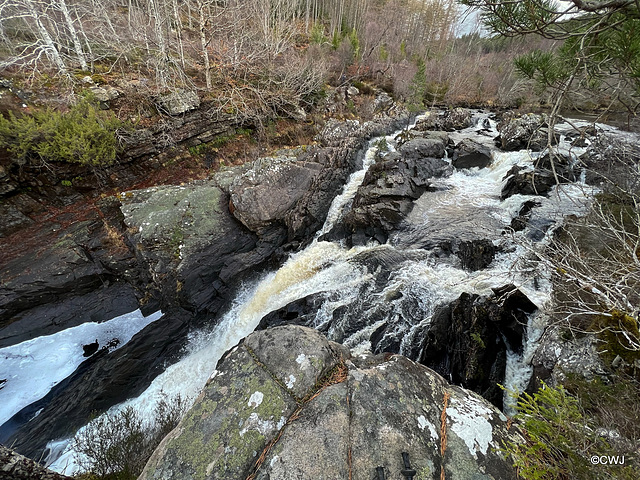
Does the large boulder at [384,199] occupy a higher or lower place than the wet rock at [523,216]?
lower

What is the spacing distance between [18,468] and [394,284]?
6.89 m

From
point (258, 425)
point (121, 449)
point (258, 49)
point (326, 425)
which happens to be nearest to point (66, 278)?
point (121, 449)

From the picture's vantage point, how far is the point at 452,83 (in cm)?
3325

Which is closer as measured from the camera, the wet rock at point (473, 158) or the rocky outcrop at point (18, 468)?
the rocky outcrop at point (18, 468)

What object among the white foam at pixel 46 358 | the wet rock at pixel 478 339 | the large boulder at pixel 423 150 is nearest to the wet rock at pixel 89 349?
the white foam at pixel 46 358

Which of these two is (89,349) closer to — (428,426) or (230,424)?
(230,424)

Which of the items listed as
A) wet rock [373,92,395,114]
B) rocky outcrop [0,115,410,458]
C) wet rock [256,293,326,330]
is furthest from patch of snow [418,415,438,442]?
wet rock [373,92,395,114]

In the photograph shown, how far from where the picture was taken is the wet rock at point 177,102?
11758 mm

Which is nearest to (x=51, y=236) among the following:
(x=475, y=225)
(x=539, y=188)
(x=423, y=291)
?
(x=423, y=291)

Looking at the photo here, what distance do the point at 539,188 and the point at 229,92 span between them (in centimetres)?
1514

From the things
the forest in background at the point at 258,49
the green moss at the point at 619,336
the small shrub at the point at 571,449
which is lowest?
the green moss at the point at 619,336

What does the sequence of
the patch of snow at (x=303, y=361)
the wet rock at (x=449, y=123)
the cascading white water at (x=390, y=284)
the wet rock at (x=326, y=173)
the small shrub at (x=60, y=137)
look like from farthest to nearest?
1. the wet rock at (x=449, y=123)
2. the wet rock at (x=326, y=173)
3. the small shrub at (x=60, y=137)
4. the cascading white water at (x=390, y=284)
5. the patch of snow at (x=303, y=361)

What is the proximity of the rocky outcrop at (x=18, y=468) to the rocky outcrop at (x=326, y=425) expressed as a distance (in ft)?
4.90

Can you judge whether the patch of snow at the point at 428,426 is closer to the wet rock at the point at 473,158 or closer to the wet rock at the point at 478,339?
the wet rock at the point at 478,339
